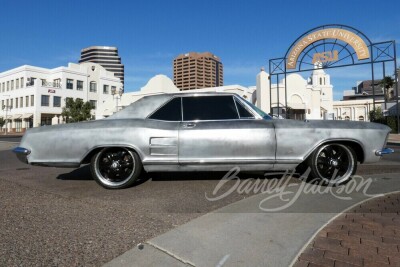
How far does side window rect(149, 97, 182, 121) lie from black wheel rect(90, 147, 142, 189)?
24.8 inches

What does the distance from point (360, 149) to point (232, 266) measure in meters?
3.01

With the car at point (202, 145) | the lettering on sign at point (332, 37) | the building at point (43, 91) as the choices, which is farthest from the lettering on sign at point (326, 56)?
the building at point (43, 91)

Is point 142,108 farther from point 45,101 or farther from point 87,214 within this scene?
point 45,101

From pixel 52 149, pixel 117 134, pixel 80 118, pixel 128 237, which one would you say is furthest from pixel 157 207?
pixel 80 118

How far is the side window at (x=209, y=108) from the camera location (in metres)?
4.17

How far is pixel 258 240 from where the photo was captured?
2.35 m

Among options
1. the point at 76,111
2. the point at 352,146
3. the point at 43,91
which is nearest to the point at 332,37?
the point at 352,146

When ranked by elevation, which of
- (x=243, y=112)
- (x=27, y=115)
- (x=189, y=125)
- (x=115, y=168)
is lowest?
(x=115, y=168)

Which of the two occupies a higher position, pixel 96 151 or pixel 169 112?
pixel 169 112

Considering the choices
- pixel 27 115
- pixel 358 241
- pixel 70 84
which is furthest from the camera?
pixel 70 84

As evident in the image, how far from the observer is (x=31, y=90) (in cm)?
5550

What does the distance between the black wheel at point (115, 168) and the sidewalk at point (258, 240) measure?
59.7 inches

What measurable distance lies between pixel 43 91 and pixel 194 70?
96.1 m

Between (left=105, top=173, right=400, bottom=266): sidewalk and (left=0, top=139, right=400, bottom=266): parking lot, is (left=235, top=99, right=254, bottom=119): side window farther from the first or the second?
(left=105, top=173, right=400, bottom=266): sidewalk
